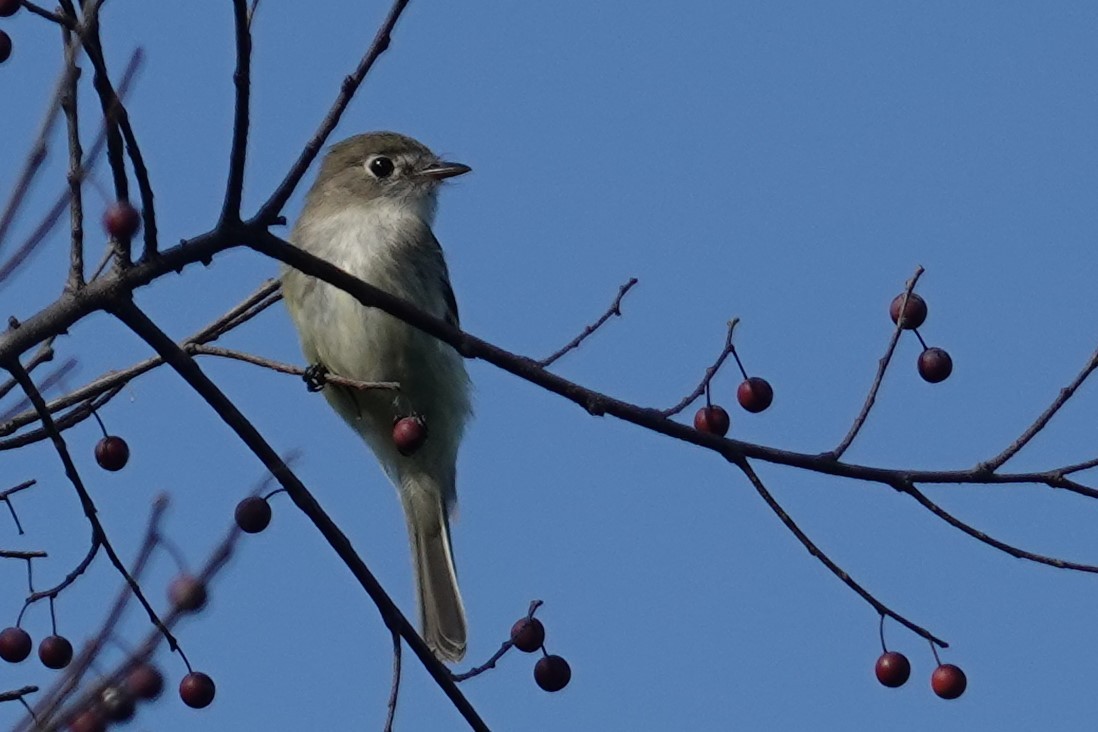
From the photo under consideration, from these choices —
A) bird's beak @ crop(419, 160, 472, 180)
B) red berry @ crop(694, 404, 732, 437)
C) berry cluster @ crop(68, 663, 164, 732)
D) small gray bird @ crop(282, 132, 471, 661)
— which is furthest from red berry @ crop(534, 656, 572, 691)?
bird's beak @ crop(419, 160, 472, 180)

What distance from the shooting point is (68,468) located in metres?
4.90

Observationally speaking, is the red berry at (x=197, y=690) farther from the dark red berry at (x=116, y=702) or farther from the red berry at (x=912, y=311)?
the red berry at (x=912, y=311)

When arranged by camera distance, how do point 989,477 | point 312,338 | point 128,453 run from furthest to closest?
1. point 312,338
2. point 128,453
3. point 989,477

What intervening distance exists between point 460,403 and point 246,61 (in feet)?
14.9

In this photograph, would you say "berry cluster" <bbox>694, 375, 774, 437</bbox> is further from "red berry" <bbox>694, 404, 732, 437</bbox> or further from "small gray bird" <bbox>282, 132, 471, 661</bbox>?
"small gray bird" <bbox>282, 132, 471, 661</bbox>

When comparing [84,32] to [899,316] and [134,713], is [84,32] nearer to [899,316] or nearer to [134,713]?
[134,713]

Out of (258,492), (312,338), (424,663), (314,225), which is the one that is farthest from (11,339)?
(314,225)

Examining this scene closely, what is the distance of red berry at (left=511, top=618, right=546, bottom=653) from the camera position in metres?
5.18

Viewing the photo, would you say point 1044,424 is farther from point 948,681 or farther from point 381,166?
point 381,166

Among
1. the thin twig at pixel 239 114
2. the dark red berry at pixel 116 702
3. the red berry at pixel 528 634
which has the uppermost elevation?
the thin twig at pixel 239 114

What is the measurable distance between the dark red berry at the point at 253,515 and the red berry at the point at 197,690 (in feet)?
1.47

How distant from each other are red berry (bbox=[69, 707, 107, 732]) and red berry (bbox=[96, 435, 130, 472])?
2.60 metres

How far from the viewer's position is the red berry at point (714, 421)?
5.07 meters

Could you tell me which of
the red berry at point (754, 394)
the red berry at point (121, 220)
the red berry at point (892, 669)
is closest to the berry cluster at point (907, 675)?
the red berry at point (892, 669)
